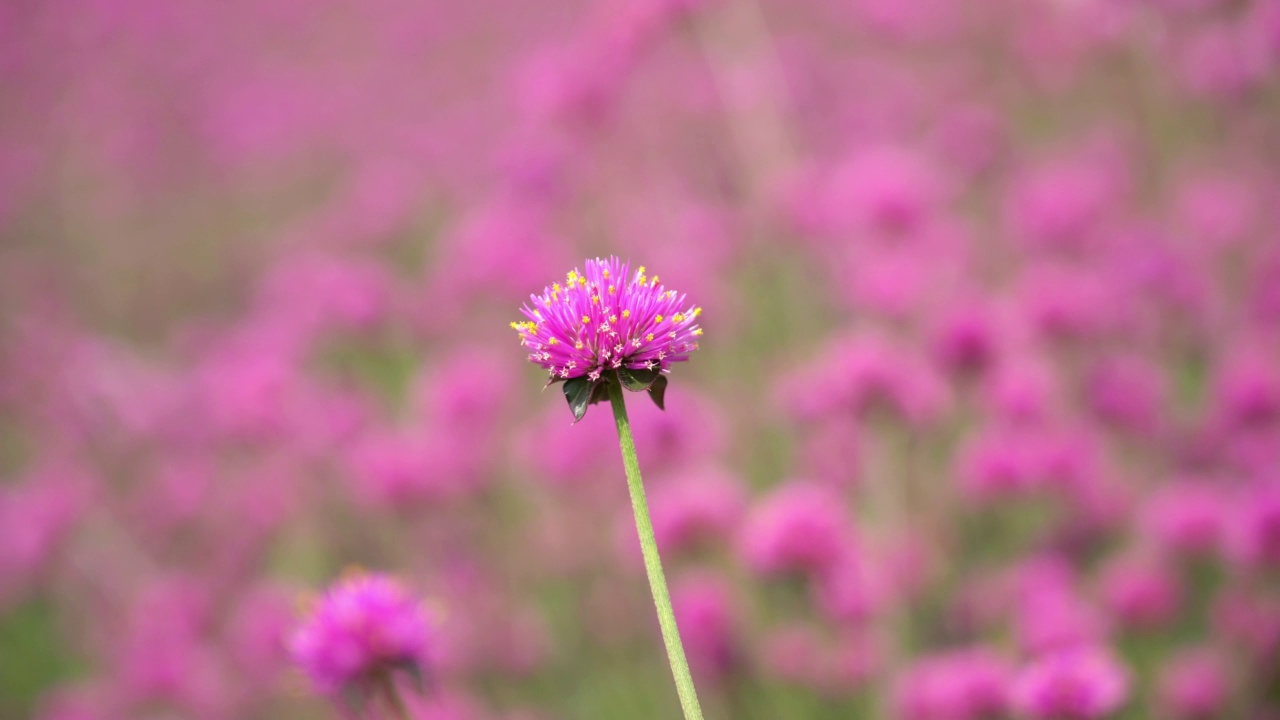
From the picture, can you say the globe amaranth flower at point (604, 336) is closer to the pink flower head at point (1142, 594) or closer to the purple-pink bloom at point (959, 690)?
the purple-pink bloom at point (959, 690)

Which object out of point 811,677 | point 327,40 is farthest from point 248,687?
point 327,40

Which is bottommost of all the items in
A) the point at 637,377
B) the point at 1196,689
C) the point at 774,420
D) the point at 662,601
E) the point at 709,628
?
the point at 662,601

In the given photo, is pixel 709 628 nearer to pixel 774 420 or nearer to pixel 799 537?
pixel 799 537

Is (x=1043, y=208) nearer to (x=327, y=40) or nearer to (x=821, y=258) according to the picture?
(x=821, y=258)

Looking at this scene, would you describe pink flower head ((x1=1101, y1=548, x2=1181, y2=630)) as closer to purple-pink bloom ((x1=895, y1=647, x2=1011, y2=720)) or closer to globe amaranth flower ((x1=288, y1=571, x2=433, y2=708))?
purple-pink bloom ((x1=895, y1=647, x2=1011, y2=720))

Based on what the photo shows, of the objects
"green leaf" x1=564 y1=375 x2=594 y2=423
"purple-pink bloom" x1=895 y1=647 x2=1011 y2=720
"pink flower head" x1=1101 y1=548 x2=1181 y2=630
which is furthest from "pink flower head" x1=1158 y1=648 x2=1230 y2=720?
"green leaf" x1=564 y1=375 x2=594 y2=423

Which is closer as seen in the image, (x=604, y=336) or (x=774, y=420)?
(x=604, y=336)

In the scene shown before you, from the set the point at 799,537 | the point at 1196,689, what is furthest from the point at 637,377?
the point at 1196,689

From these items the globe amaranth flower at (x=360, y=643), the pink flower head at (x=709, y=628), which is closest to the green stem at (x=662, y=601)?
the globe amaranth flower at (x=360, y=643)
